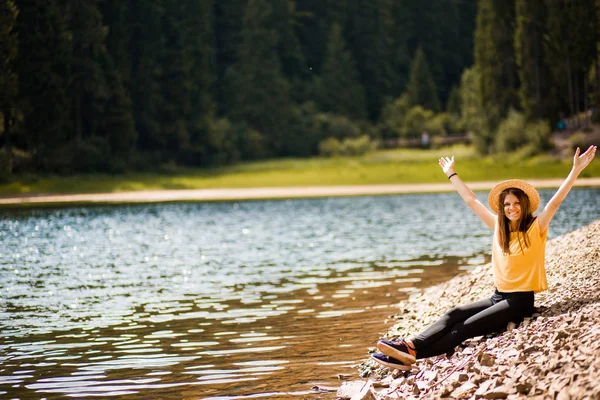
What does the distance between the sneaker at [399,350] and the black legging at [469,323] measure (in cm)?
11

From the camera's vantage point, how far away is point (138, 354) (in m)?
12.2

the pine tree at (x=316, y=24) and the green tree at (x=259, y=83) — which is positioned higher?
the pine tree at (x=316, y=24)

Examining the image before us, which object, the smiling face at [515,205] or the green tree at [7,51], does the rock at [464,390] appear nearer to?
the smiling face at [515,205]

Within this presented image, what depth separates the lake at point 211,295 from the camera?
11.0 meters

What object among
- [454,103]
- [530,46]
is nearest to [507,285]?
[530,46]

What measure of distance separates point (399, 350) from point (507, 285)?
1.36 m

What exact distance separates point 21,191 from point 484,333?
4140cm

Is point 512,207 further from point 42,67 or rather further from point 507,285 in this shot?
point 42,67

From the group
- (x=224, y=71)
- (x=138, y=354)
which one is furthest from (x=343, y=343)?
(x=224, y=71)

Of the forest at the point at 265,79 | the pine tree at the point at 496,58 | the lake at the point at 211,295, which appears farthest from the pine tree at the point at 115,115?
the lake at the point at 211,295

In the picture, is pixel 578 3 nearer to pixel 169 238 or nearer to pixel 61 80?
pixel 61 80

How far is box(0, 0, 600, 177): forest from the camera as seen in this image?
53031 millimetres

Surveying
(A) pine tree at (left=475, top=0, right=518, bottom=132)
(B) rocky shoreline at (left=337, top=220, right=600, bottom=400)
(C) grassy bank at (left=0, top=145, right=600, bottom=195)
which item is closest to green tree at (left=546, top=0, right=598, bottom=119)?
(A) pine tree at (left=475, top=0, right=518, bottom=132)

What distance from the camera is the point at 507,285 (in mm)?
9789
